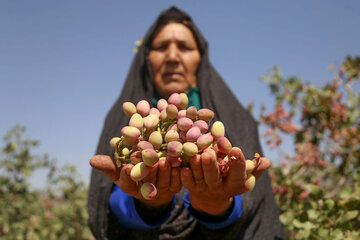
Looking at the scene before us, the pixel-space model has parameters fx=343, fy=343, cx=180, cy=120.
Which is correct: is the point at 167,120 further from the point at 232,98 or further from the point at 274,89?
the point at 274,89

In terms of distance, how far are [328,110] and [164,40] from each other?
1909mm

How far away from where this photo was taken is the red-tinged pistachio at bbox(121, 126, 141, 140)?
0.71 metres

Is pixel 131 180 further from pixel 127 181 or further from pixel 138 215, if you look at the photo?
pixel 138 215

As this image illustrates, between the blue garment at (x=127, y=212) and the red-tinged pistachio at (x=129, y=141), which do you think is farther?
the blue garment at (x=127, y=212)

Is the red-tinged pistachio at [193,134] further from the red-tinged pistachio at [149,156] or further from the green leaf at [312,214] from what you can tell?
the green leaf at [312,214]

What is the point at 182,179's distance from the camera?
77 centimetres

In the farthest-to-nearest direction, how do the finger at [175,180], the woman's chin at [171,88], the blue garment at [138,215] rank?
1. the woman's chin at [171,88]
2. the blue garment at [138,215]
3. the finger at [175,180]

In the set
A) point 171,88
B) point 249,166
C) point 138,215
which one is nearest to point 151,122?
point 249,166

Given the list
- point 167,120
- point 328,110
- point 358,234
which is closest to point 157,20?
point 167,120

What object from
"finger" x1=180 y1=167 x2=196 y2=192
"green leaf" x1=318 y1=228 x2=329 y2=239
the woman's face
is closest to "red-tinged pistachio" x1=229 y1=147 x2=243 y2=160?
"finger" x1=180 y1=167 x2=196 y2=192

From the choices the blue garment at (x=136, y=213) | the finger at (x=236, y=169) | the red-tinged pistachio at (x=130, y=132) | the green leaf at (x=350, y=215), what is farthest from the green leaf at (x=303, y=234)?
the red-tinged pistachio at (x=130, y=132)

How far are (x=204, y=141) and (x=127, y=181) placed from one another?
0.71 ft

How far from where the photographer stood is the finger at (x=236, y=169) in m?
0.72

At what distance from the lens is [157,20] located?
195 centimetres
